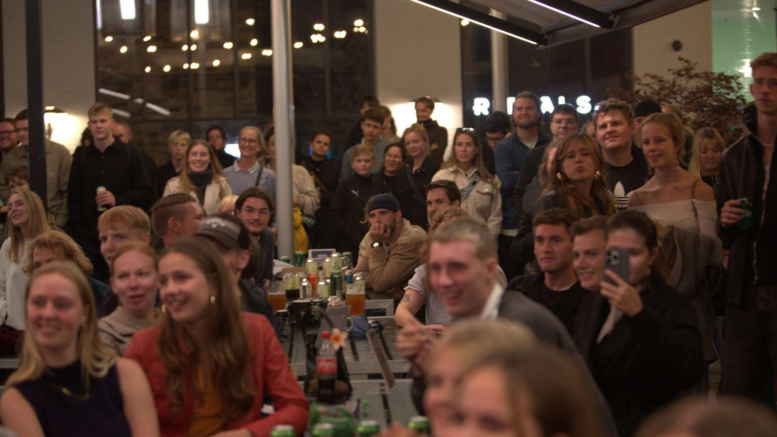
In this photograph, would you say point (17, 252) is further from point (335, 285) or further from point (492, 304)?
point (492, 304)

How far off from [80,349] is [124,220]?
1962 millimetres

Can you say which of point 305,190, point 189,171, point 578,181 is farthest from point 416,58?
point 578,181

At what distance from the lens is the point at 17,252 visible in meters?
6.64

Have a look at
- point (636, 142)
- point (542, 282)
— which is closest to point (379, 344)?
point (542, 282)

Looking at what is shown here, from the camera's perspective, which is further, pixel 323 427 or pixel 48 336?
pixel 48 336

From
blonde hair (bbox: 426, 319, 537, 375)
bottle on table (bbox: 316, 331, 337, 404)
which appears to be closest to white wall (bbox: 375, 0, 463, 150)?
bottle on table (bbox: 316, 331, 337, 404)

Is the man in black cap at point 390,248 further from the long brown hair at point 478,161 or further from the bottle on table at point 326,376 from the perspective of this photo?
the bottle on table at point 326,376

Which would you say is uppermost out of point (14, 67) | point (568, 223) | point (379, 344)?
point (14, 67)

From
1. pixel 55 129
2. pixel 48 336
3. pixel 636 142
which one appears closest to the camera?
pixel 48 336

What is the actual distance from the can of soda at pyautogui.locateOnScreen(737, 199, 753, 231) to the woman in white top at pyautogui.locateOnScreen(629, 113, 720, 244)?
35 cm

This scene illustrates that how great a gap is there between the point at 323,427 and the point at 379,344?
208 cm

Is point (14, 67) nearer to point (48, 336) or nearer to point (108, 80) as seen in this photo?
point (108, 80)

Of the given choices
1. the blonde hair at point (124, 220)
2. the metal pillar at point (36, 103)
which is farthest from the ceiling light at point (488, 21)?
the blonde hair at point (124, 220)

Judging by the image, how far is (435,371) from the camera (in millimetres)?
2182
